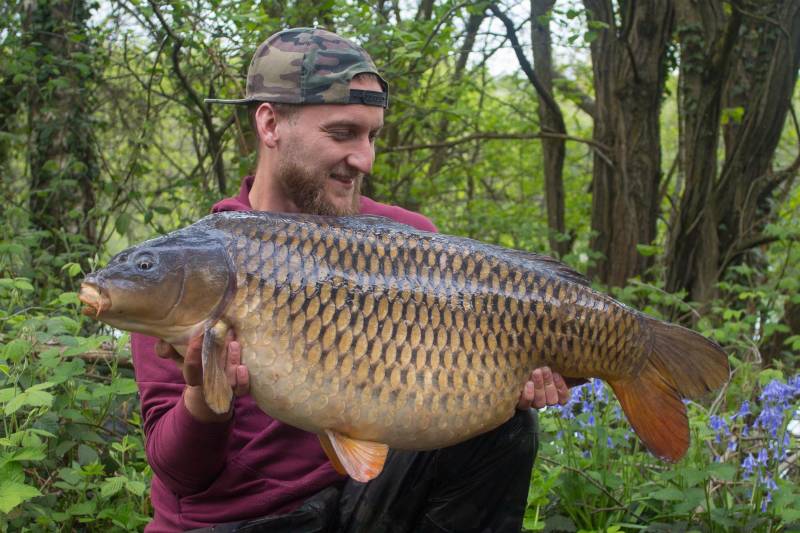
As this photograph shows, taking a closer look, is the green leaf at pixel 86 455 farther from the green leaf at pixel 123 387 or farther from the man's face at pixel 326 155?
the man's face at pixel 326 155

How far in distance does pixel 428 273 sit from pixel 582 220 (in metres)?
5.28

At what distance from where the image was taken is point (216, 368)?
132cm

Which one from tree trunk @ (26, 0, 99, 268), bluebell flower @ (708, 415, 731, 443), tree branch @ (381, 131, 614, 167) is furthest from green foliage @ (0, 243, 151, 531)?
tree branch @ (381, 131, 614, 167)

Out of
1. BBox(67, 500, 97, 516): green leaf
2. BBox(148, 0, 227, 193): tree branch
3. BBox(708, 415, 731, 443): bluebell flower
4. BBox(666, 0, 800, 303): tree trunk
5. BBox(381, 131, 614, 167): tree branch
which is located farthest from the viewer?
BBox(381, 131, 614, 167): tree branch

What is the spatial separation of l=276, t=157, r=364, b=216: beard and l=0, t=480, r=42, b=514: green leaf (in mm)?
706

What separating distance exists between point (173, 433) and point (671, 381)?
804mm

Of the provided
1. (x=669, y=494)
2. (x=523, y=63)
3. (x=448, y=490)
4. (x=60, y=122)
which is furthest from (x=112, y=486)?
(x=523, y=63)

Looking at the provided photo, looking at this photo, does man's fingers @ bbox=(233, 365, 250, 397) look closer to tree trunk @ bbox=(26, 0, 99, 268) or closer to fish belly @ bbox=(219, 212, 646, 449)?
fish belly @ bbox=(219, 212, 646, 449)

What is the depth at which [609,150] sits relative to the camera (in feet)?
15.2

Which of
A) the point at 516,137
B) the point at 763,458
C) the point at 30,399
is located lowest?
the point at 763,458

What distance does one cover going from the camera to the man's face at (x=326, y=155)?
1823 mm

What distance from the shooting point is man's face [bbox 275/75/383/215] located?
182 cm

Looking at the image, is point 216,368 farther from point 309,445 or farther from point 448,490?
point 448,490

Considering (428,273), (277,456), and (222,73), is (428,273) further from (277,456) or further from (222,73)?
(222,73)
